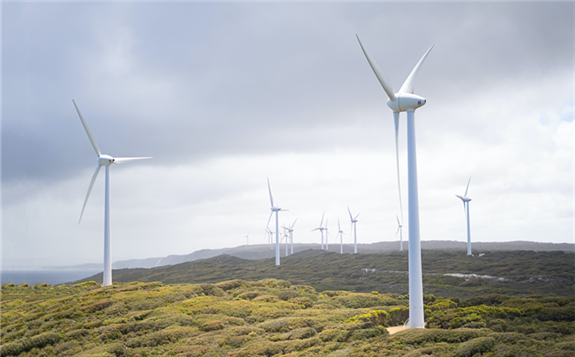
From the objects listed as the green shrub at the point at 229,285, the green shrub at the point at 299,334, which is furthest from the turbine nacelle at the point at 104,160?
the green shrub at the point at 299,334

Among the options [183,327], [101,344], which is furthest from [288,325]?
[101,344]

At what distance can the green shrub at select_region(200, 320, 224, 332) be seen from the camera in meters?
28.8

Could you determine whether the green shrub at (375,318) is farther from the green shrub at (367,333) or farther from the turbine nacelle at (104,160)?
the turbine nacelle at (104,160)

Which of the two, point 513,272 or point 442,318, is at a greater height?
point 442,318

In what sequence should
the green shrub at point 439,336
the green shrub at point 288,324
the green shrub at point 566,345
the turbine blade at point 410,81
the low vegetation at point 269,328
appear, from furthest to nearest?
the green shrub at point 288,324
the turbine blade at point 410,81
the green shrub at point 439,336
the low vegetation at point 269,328
the green shrub at point 566,345

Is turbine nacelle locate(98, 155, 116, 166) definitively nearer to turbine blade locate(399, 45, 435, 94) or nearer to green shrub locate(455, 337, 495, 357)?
turbine blade locate(399, 45, 435, 94)

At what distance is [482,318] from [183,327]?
831 inches

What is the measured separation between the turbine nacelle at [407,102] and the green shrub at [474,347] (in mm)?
14286

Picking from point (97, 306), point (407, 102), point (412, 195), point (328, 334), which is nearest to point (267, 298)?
point (328, 334)

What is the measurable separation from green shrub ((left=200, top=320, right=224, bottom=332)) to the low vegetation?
7 centimetres

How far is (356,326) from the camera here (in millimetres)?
26297

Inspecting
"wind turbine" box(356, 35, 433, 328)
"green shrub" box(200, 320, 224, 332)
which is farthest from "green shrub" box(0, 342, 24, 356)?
"wind turbine" box(356, 35, 433, 328)

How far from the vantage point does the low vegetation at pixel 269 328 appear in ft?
68.8

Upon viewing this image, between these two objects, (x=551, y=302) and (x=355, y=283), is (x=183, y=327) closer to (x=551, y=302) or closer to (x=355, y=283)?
(x=551, y=302)
